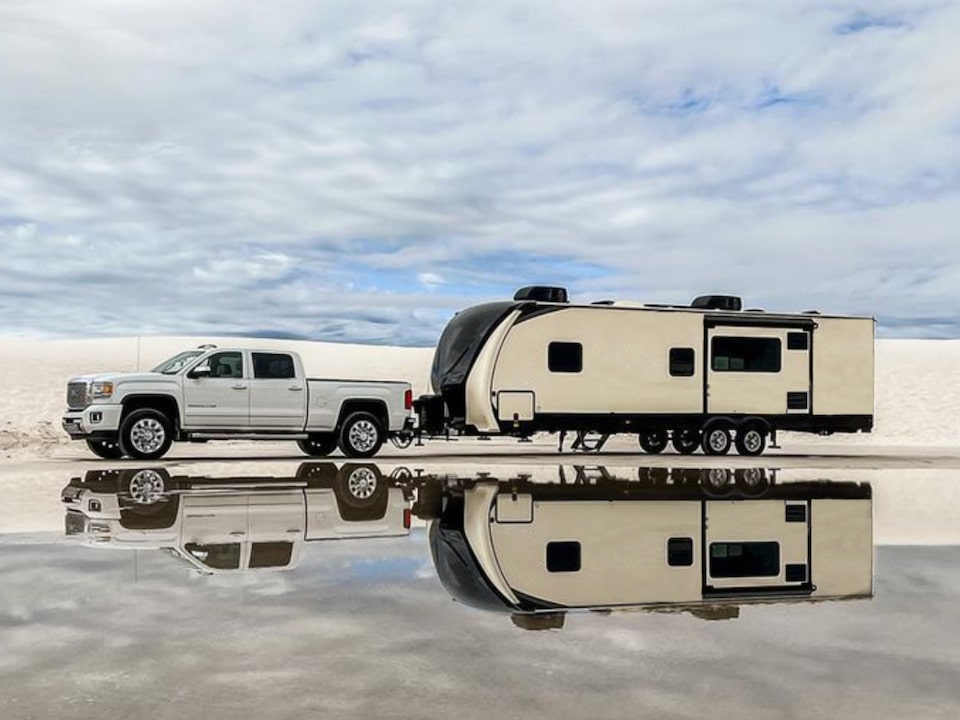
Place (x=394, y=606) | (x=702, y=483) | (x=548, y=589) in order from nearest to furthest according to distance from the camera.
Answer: (x=394, y=606) < (x=548, y=589) < (x=702, y=483)

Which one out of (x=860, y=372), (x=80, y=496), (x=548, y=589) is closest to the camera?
(x=548, y=589)

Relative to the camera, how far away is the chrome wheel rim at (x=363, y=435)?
21.2 metres

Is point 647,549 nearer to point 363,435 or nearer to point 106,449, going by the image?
point 363,435

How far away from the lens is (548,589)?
7.67 meters

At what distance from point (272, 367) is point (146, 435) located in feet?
9.16

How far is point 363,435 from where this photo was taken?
21266mm

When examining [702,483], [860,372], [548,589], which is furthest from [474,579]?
[860,372]

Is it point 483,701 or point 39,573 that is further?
point 39,573

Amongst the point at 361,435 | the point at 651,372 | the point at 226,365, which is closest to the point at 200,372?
the point at 226,365

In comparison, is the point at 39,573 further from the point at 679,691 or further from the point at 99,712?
the point at 679,691

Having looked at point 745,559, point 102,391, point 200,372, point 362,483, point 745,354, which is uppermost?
point 745,354

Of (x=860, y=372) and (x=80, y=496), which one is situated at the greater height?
(x=860, y=372)

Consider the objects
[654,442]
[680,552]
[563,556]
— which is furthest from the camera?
[654,442]

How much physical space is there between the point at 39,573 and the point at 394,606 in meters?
3.17
